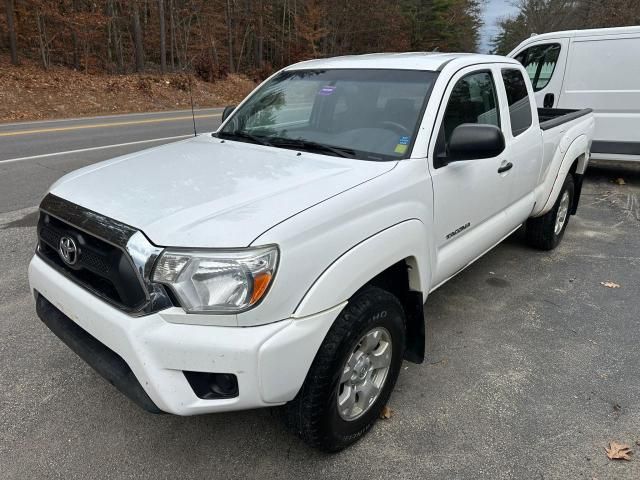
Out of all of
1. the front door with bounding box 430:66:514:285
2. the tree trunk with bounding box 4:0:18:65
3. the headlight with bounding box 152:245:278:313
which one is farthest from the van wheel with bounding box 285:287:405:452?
the tree trunk with bounding box 4:0:18:65

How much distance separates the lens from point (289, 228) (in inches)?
79.0

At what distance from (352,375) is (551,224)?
3.40 metres

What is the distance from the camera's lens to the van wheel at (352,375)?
7.16 feet

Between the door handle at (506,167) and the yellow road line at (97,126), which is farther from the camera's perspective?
the yellow road line at (97,126)

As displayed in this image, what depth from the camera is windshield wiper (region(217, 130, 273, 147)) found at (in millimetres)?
3243

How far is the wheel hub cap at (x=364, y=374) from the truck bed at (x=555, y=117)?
2.84 meters

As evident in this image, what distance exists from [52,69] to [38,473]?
25875 mm

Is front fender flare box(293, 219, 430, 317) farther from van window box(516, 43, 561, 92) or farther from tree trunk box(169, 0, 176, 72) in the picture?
tree trunk box(169, 0, 176, 72)

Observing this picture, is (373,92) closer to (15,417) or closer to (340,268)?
(340,268)

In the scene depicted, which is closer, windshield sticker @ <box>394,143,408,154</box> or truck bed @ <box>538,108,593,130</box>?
windshield sticker @ <box>394,143,408,154</box>

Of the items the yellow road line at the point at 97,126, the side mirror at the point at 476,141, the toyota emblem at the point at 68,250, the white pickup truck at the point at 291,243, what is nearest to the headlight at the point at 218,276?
the white pickup truck at the point at 291,243

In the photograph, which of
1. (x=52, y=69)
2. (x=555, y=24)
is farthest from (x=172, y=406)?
(x=555, y=24)

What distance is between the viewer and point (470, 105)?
3.37m

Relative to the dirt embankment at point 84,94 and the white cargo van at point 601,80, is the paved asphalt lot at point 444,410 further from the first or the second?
the dirt embankment at point 84,94
